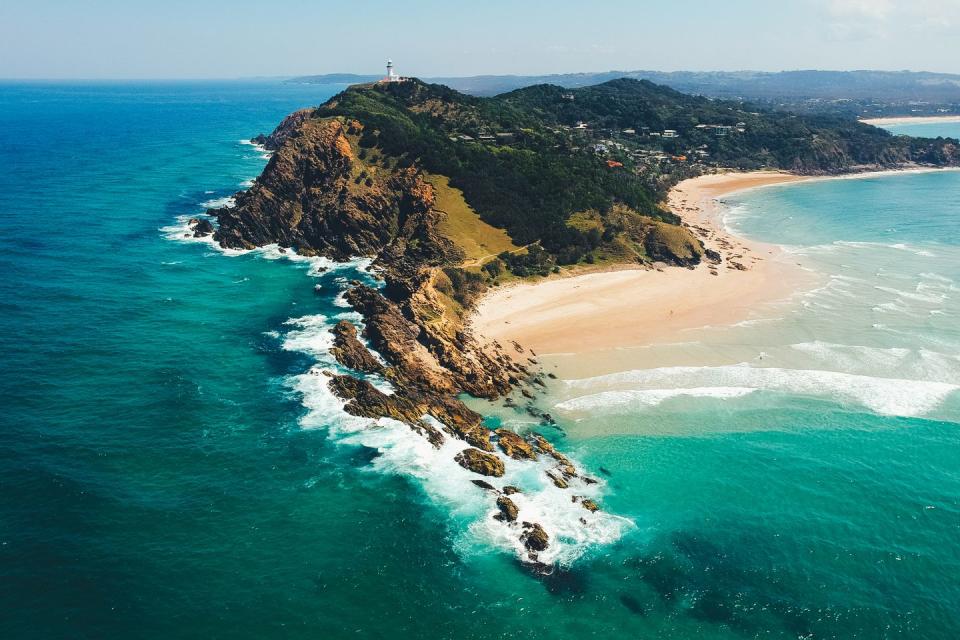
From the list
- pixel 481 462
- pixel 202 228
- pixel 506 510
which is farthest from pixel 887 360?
pixel 202 228

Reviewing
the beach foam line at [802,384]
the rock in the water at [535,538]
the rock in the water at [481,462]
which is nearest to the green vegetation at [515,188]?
the beach foam line at [802,384]

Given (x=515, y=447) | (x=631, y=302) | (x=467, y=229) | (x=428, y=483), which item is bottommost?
(x=428, y=483)

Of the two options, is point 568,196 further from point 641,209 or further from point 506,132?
point 506,132

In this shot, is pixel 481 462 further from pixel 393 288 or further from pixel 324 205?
pixel 324 205

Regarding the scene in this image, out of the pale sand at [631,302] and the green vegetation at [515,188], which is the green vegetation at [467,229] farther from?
the pale sand at [631,302]

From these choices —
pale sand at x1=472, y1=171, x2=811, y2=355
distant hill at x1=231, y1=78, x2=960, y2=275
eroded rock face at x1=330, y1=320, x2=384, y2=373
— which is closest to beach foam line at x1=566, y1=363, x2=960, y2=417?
pale sand at x1=472, y1=171, x2=811, y2=355

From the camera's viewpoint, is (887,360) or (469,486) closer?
(469,486)
